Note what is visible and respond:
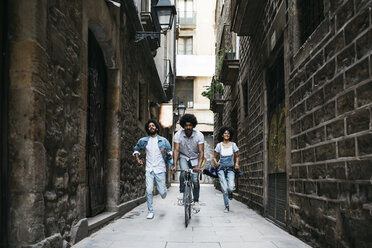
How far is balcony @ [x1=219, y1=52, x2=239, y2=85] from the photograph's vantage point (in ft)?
39.3

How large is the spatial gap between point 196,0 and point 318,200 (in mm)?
26743

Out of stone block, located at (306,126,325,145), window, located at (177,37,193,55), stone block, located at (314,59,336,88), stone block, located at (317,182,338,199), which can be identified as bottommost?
stone block, located at (317,182,338,199)

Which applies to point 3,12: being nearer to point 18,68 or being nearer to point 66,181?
point 18,68

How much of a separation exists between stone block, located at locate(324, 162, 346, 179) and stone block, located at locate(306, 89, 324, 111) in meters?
0.69

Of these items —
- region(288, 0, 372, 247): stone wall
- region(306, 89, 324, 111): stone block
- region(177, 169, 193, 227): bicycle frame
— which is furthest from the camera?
region(177, 169, 193, 227): bicycle frame

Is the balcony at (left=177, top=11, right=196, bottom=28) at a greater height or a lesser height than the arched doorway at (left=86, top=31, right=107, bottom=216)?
greater

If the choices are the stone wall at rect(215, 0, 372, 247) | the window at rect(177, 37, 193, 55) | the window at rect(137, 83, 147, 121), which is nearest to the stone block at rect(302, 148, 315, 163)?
the stone wall at rect(215, 0, 372, 247)

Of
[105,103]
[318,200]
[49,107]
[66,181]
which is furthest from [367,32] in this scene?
[105,103]

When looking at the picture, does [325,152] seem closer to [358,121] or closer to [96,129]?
[358,121]

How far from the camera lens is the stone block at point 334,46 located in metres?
3.46

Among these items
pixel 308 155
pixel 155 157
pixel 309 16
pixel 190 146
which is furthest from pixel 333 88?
pixel 155 157

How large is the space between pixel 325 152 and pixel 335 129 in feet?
1.15

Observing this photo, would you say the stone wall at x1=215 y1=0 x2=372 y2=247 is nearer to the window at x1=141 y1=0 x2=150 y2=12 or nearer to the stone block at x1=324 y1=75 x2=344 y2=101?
the stone block at x1=324 y1=75 x2=344 y2=101

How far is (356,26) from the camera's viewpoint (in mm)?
3123
